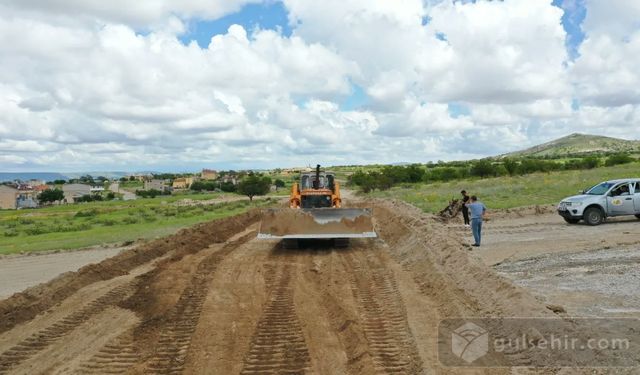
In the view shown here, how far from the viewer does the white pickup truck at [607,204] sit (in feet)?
71.2

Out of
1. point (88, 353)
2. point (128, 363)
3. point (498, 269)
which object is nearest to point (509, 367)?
point (128, 363)

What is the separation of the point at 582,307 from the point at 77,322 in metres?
8.22

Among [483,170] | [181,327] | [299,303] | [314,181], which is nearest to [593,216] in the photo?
[314,181]

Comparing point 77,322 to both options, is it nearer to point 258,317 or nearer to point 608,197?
point 258,317

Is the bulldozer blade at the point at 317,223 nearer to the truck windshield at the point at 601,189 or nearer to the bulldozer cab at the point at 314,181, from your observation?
the bulldozer cab at the point at 314,181

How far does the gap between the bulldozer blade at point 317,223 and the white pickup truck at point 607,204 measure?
9.33m

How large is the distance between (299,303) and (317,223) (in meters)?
7.46

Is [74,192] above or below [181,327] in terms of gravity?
below

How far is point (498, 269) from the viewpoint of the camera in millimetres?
13086

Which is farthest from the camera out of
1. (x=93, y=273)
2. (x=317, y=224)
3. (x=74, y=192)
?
(x=74, y=192)

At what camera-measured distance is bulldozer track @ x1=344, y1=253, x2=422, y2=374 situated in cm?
709
